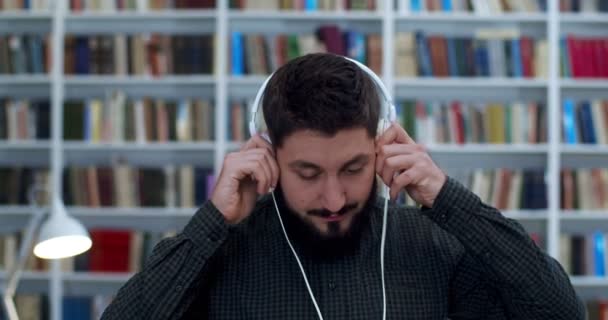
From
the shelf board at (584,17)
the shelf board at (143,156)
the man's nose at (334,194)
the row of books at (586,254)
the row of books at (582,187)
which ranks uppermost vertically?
the shelf board at (584,17)

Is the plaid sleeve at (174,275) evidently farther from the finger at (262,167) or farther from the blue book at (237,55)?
the blue book at (237,55)

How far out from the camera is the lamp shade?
266 centimetres

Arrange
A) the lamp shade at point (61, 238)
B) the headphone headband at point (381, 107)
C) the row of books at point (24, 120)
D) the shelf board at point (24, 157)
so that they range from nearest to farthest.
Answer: the headphone headband at point (381, 107), the lamp shade at point (61, 238), the row of books at point (24, 120), the shelf board at point (24, 157)

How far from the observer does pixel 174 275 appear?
1548mm

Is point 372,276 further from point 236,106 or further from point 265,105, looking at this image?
point 236,106

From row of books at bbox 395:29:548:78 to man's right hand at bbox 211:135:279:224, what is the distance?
10.6 ft

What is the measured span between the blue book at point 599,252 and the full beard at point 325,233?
A: 11.1ft

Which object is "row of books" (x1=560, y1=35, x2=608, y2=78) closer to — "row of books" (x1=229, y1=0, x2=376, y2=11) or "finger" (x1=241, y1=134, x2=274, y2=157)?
"row of books" (x1=229, y1=0, x2=376, y2=11)

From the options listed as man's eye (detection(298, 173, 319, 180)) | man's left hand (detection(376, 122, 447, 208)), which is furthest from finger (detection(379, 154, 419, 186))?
man's eye (detection(298, 173, 319, 180))

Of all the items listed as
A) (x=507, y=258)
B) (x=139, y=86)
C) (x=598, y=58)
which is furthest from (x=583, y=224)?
(x=507, y=258)

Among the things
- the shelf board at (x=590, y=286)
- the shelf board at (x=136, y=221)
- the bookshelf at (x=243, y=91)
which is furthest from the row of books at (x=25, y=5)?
the shelf board at (x=590, y=286)

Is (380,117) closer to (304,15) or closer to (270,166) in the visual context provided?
(270,166)

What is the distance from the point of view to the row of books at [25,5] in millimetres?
4816

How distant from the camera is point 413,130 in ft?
15.5
